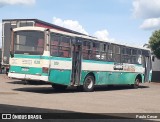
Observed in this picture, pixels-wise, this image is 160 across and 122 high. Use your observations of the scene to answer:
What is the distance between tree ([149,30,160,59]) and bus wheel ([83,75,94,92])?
29.3 meters

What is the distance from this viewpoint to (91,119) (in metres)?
10.9

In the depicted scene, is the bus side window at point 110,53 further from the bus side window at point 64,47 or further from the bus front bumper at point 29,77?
the bus front bumper at point 29,77

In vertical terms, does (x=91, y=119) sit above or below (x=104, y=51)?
below

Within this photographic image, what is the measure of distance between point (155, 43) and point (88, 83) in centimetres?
3063

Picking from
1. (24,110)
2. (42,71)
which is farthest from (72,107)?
(42,71)

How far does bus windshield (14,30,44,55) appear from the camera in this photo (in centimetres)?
1831

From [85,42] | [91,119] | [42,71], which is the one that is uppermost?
[85,42]

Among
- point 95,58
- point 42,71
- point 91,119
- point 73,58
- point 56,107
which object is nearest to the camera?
point 91,119

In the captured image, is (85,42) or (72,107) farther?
(85,42)

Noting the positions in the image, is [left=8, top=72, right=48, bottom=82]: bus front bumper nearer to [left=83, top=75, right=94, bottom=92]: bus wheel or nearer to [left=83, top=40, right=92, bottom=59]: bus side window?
[left=83, top=40, right=92, bottom=59]: bus side window

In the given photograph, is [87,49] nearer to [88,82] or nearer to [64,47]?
[88,82]

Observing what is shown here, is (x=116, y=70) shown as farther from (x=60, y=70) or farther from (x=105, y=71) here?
(x=60, y=70)

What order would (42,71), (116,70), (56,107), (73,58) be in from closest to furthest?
(56,107), (42,71), (73,58), (116,70)

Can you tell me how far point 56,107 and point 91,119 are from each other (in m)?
2.40
